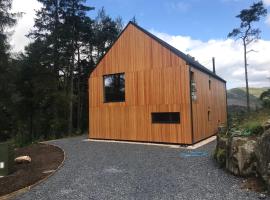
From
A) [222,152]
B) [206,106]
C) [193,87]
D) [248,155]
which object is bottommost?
[222,152]

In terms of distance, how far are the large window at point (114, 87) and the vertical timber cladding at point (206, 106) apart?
4.49 meters

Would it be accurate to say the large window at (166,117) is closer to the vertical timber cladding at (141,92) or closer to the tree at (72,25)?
the vertical timber cladding at (141,92)

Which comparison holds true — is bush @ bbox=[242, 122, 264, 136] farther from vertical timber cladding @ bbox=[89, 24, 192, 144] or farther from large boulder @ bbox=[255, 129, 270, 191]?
vertical timber cladding @ bbox=[89, 24, 192, 144]

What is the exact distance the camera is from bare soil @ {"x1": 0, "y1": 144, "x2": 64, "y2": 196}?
28.2 feet

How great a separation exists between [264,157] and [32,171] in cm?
776

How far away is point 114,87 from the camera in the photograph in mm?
17938

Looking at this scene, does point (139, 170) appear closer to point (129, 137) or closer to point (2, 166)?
point (2, 166)

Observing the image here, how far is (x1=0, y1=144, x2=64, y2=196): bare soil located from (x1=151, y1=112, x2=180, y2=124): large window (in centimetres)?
560

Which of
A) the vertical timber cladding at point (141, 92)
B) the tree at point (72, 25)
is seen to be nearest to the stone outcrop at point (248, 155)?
the vertical timber cladding at point (141, 92)

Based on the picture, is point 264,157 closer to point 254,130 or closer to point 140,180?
point 254,130

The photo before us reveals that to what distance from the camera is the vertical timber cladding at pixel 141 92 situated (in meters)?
15.2

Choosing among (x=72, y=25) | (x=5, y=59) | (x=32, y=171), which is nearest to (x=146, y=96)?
(x=32, y=171)

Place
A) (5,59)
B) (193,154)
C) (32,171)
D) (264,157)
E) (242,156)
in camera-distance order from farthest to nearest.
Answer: (5,59) < (193,154) < (32,171) < (242,156) < (264,157)

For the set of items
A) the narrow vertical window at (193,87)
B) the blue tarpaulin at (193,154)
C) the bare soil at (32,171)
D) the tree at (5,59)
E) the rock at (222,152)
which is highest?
the tree at (5,59)
